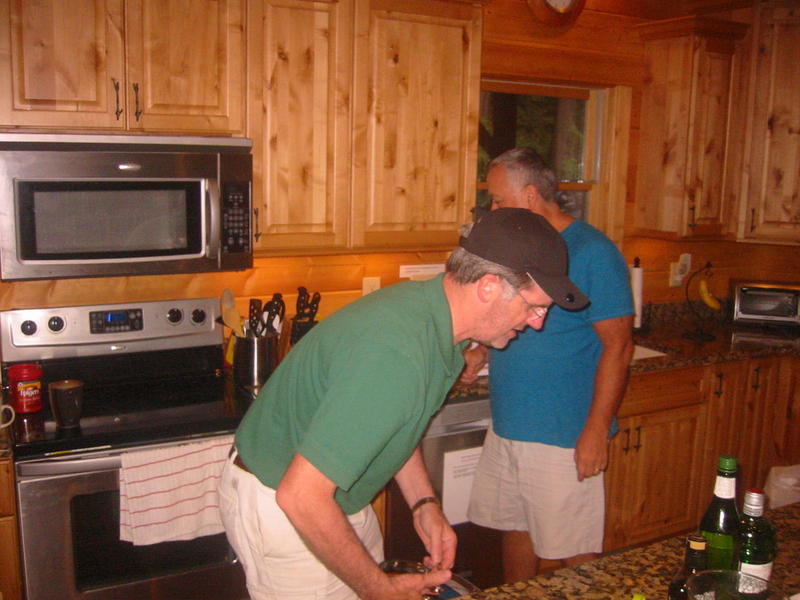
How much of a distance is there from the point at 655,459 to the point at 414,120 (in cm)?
166

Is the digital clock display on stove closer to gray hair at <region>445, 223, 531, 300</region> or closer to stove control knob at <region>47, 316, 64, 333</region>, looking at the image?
stove control knob at <region>47, 316, 64, 333</region>

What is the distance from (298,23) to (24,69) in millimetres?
841

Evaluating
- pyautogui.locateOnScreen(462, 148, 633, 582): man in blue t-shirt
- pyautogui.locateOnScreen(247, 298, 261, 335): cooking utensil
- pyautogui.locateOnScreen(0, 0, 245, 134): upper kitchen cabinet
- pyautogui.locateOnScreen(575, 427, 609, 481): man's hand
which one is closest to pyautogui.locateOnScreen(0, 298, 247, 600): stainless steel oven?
pyautogui.locateOnScreen(247, 298, 261, 335): cooking utensil

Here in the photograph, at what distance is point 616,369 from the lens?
2.31m

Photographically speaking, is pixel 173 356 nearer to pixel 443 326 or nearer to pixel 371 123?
pixel 371 123

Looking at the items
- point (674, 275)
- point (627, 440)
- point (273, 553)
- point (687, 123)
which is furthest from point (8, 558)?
point (674, 275)

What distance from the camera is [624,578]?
4.26ft

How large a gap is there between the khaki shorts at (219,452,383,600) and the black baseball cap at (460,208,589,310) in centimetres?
67

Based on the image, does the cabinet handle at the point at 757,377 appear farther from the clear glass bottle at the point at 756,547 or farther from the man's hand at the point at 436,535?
the clear glass bottle at the point at 756,547

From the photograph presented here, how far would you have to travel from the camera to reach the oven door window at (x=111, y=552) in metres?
2.21

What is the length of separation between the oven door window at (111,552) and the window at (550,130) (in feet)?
6.06

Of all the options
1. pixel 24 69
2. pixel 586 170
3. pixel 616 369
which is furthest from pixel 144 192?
pixel 586 170

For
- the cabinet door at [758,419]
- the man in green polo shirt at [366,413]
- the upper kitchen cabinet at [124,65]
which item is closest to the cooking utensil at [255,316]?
the upper kitchen cabinet at [124,65]

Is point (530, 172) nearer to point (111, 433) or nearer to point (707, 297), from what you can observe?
point (111, 433)
